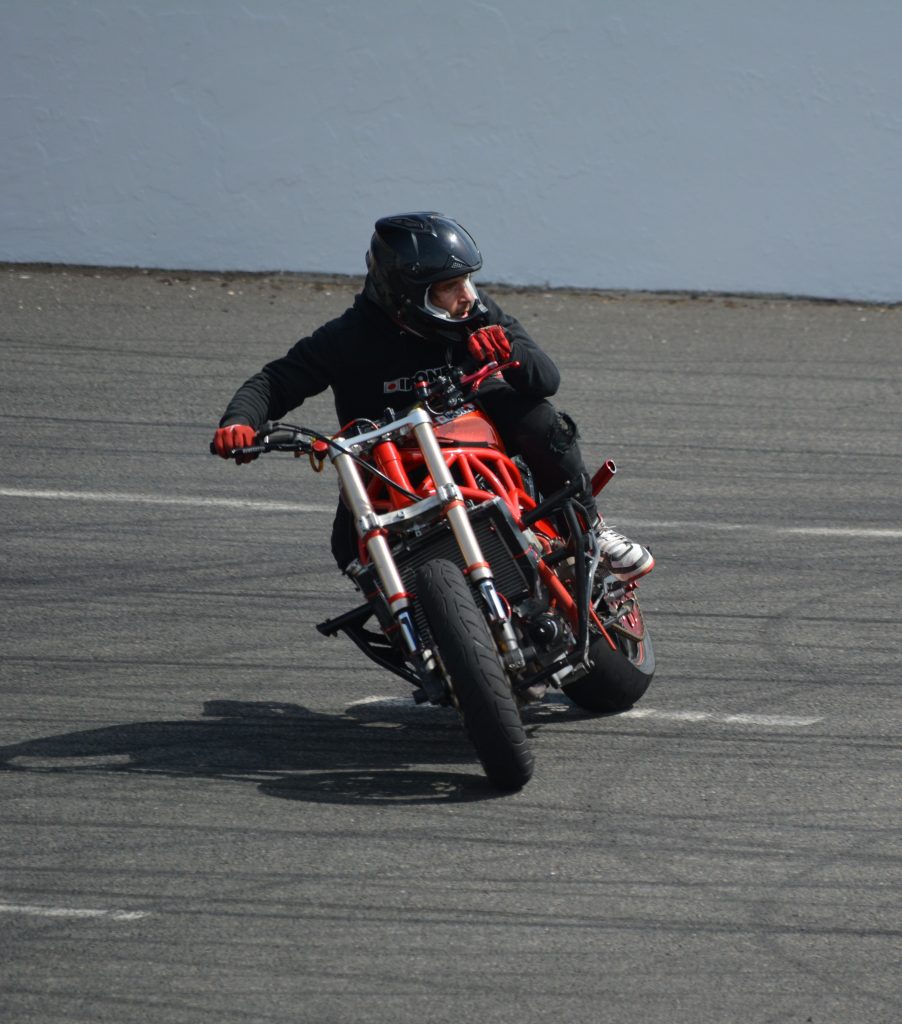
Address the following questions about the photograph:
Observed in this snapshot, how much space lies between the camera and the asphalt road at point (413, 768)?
3.90 m

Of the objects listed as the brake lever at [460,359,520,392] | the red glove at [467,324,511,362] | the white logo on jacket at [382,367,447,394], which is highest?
the red glove at [467,324,511,362]

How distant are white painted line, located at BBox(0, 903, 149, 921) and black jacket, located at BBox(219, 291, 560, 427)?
1721mm

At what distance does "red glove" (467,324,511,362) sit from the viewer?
5.03m

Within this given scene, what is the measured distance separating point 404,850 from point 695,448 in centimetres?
482

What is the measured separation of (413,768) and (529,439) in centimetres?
107

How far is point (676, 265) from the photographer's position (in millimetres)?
12562

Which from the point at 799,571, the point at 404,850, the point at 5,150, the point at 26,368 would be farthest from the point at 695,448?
the point at 5,150

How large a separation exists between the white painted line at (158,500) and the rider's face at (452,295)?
281 cm

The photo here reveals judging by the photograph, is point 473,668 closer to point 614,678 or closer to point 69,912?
point 614,678

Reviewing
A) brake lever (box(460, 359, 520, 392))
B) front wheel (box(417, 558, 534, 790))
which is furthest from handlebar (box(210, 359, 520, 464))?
front wheel (box(417, 558, 534, 790))

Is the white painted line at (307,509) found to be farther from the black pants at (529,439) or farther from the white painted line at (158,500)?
the black pants at (529,439)

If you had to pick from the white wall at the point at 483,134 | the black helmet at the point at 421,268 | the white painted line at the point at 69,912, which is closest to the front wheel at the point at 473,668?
the black helmet at the point at 421,268

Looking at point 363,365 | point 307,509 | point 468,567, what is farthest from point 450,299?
point 307,509

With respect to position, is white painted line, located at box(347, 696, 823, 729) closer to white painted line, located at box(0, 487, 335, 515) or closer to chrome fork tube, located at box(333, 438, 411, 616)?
chrome fork tube, located at box(333, 438, 411, 616)
